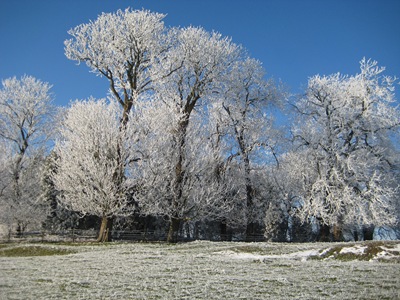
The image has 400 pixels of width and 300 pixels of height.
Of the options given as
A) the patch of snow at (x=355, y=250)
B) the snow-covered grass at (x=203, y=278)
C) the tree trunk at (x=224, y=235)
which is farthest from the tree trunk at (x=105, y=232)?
the patch of snow at (x=355, y=250)

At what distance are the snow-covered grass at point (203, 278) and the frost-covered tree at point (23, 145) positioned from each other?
2217 cm

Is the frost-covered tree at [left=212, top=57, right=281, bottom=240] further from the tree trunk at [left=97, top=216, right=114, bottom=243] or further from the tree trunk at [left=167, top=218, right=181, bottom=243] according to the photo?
the tree trunk at [left=97, top=216, right=114, bottom=243]

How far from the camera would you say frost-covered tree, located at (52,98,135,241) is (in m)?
27.7

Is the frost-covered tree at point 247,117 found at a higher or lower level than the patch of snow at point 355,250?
higher

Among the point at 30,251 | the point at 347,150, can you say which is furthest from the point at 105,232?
the point at 347,150

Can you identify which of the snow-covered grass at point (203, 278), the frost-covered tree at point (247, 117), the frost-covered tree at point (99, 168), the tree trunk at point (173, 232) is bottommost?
the snow-covered grass at point (203, 278)

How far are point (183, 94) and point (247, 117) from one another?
7.02 m

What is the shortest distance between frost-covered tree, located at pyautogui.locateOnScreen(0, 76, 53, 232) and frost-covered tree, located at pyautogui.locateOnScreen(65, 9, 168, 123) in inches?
510

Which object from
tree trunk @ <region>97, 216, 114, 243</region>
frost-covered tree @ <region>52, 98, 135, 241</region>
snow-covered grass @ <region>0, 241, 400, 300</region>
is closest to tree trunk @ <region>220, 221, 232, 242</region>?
tree trunk @ <region>97, 216, 114, 243</region>

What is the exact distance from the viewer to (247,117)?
36156 millimetres

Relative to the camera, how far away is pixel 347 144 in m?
31.4

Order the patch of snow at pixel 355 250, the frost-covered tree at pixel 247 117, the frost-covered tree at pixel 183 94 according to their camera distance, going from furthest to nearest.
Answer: the frost-covered tree at pixel 247 117, the frost-covered tree at pixel 183 94, the patch of snow at pixel 355 250

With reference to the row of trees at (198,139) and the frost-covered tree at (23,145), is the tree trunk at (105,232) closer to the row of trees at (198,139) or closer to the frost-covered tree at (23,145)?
the row of trees at (198,139)

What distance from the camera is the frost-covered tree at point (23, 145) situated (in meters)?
36.3
